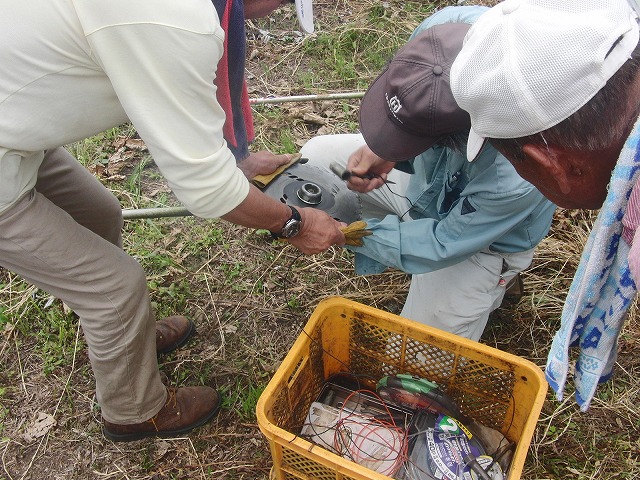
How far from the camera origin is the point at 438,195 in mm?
2729

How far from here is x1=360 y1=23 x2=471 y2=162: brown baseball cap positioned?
2.04 m

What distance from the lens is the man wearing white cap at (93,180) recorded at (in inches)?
58.9

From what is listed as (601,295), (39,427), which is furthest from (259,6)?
(39,427)

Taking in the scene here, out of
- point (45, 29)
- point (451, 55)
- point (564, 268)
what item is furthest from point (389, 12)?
point (45, 29)

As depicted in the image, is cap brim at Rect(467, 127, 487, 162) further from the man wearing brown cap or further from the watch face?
the watch face

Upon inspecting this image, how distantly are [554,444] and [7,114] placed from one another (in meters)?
2.53

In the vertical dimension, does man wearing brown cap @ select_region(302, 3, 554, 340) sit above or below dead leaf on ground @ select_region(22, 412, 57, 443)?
above

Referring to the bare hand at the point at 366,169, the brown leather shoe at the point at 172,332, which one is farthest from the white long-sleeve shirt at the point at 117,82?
the brown leather shoe at the point at 172,332

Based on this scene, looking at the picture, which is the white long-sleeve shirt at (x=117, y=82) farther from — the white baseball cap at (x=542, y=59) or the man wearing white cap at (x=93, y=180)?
the white baseball cap at (x=542, y=59)

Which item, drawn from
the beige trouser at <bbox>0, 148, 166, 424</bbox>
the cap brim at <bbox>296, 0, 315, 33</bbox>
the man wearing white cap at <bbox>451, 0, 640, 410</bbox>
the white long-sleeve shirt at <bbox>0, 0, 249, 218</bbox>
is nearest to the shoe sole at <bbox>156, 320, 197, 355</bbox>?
the beige trouser at <bbox>0, 148, 166, 424</bbox>

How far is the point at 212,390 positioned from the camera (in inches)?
108

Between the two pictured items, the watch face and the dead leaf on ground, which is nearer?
the watch face

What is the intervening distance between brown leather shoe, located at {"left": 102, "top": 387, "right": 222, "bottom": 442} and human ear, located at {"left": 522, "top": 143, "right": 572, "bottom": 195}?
1.88 metres

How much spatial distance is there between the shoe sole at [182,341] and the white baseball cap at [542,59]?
81.2 inches
